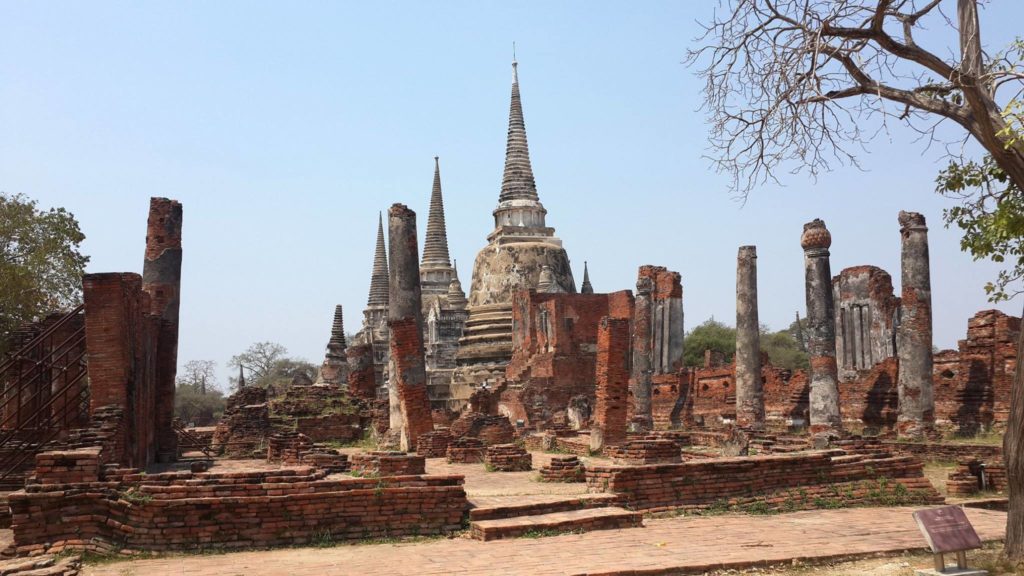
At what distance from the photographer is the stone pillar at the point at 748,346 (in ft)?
66.5

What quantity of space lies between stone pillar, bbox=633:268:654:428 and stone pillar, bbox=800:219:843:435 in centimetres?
519

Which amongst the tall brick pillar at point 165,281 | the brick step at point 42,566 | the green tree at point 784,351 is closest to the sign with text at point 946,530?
the brick step at point 42,566

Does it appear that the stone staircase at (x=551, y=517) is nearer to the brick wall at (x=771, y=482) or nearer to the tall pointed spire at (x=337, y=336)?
the brick wall at (x=771, y=482)

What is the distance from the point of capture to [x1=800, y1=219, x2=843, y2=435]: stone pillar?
715 inches

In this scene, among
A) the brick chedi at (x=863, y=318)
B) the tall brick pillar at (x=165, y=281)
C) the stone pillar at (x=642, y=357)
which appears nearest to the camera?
the tall brick pillar at (x=165, y=281)

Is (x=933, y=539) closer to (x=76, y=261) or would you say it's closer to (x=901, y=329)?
(x=901, y=329)

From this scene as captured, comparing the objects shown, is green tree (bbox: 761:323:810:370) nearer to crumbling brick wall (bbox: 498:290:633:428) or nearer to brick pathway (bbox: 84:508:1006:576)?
crumbling brick wall (bbox: 498:290:633:428)

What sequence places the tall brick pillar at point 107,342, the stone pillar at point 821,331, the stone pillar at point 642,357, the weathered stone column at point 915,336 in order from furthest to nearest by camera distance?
the stone pillar at point 642,357 → the weathered stone column at point 915,336 → the stone pillar at point 821,331 → the tall brick pillar at point 107,342

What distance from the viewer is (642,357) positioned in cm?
2380

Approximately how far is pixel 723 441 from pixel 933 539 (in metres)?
11.5

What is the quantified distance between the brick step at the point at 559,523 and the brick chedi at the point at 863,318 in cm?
1623

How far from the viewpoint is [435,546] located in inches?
325

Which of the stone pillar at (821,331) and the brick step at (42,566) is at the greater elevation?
the stone pillar at (821,331)

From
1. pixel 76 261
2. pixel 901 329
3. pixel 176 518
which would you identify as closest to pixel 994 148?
pixel 176 518
